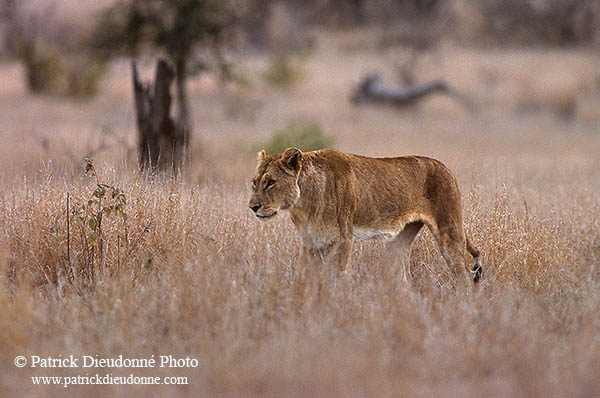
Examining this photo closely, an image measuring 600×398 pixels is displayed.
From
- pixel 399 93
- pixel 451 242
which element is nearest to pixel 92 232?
pixel 451 242

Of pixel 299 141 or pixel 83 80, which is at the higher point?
pixel 83 80

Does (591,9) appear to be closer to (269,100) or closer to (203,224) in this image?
(269,100)

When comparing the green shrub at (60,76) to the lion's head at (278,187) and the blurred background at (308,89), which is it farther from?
the lion's head at (278,187)

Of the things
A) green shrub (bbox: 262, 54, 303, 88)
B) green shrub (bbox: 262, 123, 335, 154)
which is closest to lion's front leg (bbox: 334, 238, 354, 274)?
green shrub (bbox: 262, 123, 335, 154)

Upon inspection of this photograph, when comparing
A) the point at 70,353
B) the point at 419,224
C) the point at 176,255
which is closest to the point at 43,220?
the point at 176,255

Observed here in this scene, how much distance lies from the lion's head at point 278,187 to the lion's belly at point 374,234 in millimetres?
675

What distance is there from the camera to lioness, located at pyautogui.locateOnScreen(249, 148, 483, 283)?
5891 millimetres

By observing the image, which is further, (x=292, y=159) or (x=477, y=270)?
(x=477, y=270)

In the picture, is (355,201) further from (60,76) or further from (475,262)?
(60,76)

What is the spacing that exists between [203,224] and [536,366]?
3606mm

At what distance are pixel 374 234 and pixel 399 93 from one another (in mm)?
18633

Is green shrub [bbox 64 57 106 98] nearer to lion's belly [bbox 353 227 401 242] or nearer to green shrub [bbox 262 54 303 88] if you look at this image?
green shrub [bbox 262 54 303 88]

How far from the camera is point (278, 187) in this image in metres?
5.87

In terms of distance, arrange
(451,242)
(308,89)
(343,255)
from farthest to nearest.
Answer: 1. (308,89)
2. (451,242)
3. (343,255)
